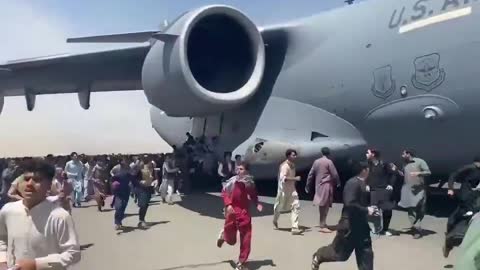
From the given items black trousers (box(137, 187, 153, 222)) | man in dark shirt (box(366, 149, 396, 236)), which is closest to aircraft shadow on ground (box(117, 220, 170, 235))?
black trousers (box(137, 187, 153, 222))

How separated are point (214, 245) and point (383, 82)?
12.7ft

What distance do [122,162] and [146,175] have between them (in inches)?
21.5

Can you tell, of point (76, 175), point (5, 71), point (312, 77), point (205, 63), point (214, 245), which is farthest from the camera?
point (5, 71)

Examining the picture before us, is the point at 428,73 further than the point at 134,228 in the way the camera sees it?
No

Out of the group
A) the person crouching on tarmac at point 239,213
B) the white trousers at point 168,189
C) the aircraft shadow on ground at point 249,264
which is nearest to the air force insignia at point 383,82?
the person crouching on tarmac at point 239,213

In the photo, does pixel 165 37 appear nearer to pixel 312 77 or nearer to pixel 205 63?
pixel 205 63

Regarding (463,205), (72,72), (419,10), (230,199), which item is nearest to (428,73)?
(419,10)

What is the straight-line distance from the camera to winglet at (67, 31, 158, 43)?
1285 centimetres

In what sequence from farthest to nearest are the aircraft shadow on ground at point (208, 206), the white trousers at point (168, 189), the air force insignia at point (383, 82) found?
the white trousers at point (168, 189) → the aircraft shadow on ground at point (208, 206) → the air force insignia at point (383, 82)

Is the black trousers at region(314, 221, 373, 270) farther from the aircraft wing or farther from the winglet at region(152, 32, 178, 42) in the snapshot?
the aircraft wing

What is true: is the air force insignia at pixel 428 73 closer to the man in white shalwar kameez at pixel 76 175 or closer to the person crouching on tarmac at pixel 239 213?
the person crouching on tarmac at pixel 239 213

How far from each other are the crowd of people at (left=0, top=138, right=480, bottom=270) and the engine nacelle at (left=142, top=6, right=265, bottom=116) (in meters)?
1.52

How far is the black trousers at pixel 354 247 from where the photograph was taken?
5219 mm

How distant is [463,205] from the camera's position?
6.04 metres
